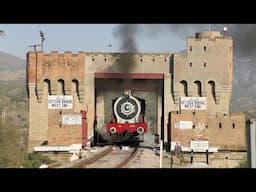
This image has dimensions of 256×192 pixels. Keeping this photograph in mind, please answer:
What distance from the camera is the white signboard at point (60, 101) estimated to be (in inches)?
2460

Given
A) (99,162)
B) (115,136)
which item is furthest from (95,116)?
(99,162)

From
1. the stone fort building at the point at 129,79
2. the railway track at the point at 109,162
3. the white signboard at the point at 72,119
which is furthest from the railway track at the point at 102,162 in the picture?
the stone fort building at the point at 129,79

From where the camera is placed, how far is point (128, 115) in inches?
1398

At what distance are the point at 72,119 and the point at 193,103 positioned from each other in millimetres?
17310

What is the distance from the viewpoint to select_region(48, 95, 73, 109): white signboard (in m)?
62.5

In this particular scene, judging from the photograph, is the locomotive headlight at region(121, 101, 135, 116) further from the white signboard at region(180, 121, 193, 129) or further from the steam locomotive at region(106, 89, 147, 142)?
the white signboard at region(180, 121, 193, 129)

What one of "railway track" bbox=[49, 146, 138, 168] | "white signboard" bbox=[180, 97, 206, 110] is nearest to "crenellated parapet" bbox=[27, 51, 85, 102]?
"white signboard" bbox=[180, 97, 206, 110]

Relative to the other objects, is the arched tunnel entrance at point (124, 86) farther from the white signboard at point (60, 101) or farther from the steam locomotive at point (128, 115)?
the steam locomotive at point (128, 115)

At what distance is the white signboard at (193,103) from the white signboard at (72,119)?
14867mm

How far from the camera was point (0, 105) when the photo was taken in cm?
17312
